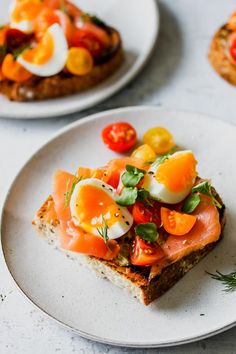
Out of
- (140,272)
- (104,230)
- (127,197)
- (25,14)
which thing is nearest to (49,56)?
(25,14)

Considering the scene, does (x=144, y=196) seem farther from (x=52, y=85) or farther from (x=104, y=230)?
(x=52, y=85)

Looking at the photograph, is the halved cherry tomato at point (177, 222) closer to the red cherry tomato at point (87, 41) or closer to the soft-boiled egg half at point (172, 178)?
the soft-boiled egg half at point (172, 178)

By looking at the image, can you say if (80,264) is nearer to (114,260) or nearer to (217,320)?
(114,260)

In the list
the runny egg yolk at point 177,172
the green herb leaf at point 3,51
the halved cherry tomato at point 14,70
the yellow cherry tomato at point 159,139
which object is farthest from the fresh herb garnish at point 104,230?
the green herb leaf at point 3,51

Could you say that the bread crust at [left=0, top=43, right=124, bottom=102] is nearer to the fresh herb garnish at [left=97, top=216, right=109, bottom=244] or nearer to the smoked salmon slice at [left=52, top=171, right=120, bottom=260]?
the smoked salmon slice at [left=52, top=171, right=120, bottom=260]

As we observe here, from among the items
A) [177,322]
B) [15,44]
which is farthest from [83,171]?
[15,44]

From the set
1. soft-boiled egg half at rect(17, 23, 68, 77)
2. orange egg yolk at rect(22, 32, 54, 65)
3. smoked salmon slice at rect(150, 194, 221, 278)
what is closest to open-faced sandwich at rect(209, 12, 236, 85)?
soft-boiled egg half at rect(17, 23, 68, 77)
